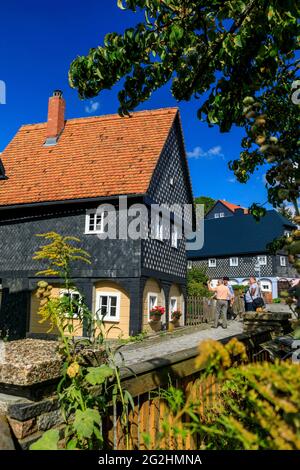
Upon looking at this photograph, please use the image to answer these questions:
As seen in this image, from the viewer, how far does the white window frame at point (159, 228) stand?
16984mm

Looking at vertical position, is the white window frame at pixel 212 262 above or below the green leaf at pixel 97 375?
above

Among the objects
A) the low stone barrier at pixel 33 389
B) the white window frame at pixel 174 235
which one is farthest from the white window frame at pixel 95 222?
the low stone barrier at pixel 33 389

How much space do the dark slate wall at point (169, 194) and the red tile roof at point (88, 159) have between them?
0.83 metres

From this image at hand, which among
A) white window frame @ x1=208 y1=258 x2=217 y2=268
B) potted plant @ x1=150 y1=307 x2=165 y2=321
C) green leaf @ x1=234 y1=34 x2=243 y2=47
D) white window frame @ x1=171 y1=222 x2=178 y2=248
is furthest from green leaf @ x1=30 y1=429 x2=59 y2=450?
white window frame @ x1=208 y1=258 x2=217 y2=268

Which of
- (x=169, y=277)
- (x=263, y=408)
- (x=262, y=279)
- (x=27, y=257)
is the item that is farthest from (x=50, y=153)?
(x=262, y=279)

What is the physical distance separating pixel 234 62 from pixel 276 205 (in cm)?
197

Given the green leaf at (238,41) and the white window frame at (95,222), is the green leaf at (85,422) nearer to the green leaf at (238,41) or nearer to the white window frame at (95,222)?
the green leaf at (238,41)

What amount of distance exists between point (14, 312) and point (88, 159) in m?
7.49

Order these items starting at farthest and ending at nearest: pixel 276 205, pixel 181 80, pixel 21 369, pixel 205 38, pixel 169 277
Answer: pixel 169 277
pixel 276 205
pixel 181 80
pixel 205 38
pixel 21 369

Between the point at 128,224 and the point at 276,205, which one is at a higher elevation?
the point at 128,224

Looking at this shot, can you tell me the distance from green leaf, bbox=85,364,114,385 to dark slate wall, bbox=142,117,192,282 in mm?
13278

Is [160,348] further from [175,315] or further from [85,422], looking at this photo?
[85,422]

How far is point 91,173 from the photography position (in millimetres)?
16891

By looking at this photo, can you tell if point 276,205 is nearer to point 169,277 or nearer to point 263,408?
point 263,408
